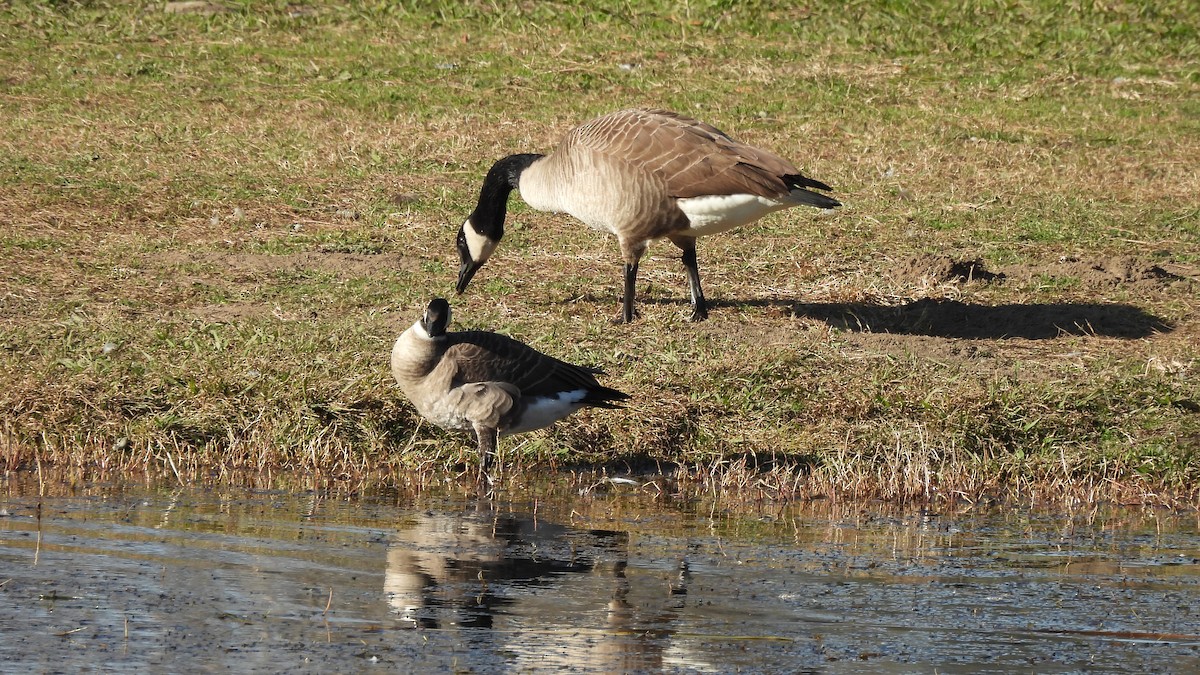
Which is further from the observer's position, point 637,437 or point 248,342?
point 248,342

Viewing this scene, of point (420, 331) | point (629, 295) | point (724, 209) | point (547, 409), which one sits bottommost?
point (547, 409)

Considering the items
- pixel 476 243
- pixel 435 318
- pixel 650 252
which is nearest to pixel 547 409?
pixel 435 318

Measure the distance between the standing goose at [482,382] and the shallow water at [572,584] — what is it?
364 mm

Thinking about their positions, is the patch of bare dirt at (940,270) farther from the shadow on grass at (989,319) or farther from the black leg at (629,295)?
the black leg at (629,295)

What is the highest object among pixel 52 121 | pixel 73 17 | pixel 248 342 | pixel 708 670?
pixel 73 17

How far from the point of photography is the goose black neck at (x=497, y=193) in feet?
32.9

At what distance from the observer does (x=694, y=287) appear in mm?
9641

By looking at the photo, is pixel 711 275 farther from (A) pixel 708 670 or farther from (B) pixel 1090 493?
(A) pixel 708 670

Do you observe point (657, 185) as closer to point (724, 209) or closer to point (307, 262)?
point (724, 209)

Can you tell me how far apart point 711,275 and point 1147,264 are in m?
2.92

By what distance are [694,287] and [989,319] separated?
1827mm

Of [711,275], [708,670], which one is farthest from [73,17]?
[708,670]

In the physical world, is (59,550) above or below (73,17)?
below

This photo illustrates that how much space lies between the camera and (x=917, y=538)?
21.5 ft
